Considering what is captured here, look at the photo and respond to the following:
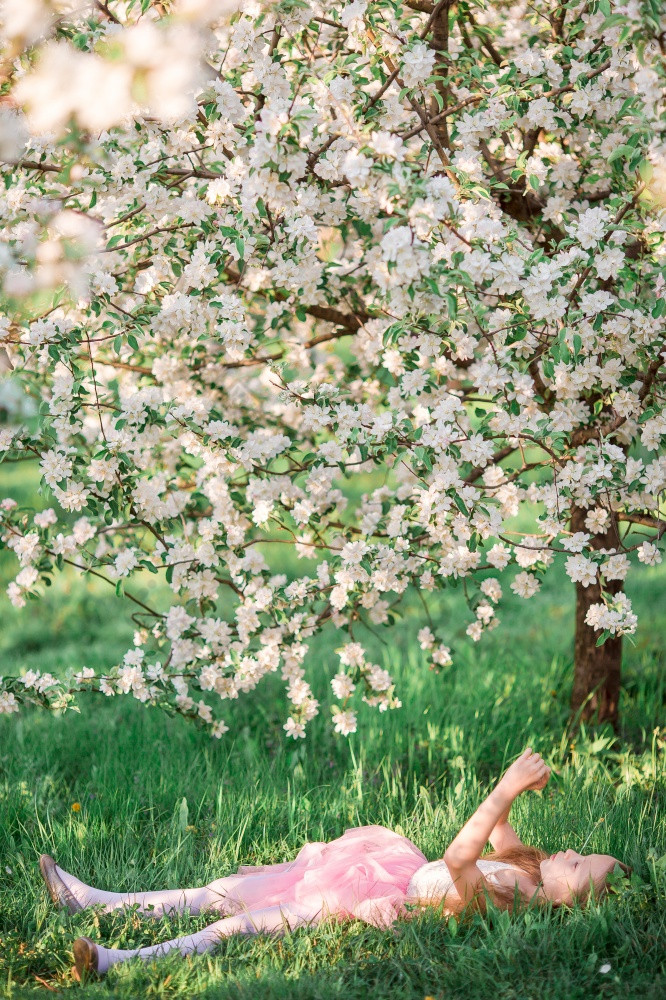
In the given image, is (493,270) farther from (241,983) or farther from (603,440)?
(241,983)

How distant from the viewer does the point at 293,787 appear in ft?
12.5

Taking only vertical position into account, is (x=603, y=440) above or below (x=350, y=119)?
below

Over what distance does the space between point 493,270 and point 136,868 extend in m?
2.24

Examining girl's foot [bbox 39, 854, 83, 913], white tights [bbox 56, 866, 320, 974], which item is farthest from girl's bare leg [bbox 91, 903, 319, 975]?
girl's foot [bbox 39, 854, 83, 913]

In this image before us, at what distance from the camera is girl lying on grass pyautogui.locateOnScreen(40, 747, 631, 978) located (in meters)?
2.81

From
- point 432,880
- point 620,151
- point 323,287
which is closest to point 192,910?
point 432,880

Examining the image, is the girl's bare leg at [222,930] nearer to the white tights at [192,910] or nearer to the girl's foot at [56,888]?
the white tights at [192,910]

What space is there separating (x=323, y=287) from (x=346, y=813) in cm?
198

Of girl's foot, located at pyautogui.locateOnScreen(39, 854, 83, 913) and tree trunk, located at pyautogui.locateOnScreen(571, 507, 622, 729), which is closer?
girl's foot, located at pyautogui.locateOnScreen(39, 854, 83, 913)

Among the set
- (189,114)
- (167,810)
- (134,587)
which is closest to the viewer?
(189,114)

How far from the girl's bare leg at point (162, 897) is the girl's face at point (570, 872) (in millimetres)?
954

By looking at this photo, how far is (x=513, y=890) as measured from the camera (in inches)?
116

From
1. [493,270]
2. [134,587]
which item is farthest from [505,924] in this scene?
[134,587]

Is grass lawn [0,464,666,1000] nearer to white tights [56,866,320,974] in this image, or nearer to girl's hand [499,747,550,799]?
white tights [56,866,320,974]
